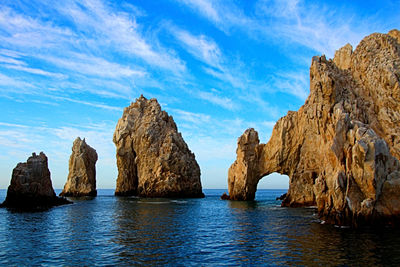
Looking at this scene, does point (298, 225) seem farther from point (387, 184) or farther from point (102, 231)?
point (102, 231)

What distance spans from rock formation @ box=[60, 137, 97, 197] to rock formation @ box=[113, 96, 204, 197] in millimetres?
→ 10185

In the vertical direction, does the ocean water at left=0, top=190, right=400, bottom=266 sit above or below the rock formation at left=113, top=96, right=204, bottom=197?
below

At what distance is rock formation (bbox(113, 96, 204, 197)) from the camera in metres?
95.9

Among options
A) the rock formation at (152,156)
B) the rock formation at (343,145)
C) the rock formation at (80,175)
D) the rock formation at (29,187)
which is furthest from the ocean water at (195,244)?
the rock formation at (80,175)

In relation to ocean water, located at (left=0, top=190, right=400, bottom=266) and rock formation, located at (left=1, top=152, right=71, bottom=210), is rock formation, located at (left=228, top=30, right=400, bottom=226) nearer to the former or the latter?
ocean water, located at (left=0, top=190, right=400, bottom=266)

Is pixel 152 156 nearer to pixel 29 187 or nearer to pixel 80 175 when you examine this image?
pixel 80 175

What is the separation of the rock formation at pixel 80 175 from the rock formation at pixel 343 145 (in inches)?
2071

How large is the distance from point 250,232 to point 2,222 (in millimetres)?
29886

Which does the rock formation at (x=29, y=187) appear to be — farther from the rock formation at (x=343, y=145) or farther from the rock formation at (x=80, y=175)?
the rock formation at (x=80, y=175)

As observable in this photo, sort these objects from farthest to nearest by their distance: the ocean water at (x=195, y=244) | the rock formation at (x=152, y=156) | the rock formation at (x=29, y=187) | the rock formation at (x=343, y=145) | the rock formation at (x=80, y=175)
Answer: the rock formation at (x=80, y=175)
the rock formation at (x=152, y=156)
the rock formation at (x=29, y=187)
the rock formation at (x=343, y=145)
the ocean water at (x=195, y=244)

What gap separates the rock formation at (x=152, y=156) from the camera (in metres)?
95.9

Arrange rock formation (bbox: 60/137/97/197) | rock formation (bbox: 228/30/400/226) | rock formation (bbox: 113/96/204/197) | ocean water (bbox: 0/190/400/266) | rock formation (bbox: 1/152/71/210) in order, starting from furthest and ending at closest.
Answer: rock formation (bbox: 60/137/97/197) < rock formation (bbox: 113/96/204/197) < rock formation (bbox: 1/152/71/210) < rock formation (bbox: 228/30/400/226) < ocean water (bbox: 0/190/400/266)

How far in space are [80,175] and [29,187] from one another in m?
48.8

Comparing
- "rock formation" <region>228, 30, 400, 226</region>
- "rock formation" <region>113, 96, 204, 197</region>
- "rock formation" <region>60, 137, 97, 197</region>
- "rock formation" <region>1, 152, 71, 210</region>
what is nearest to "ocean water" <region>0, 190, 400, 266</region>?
"rock formation" <region>228, 30, 400, 226</region>
